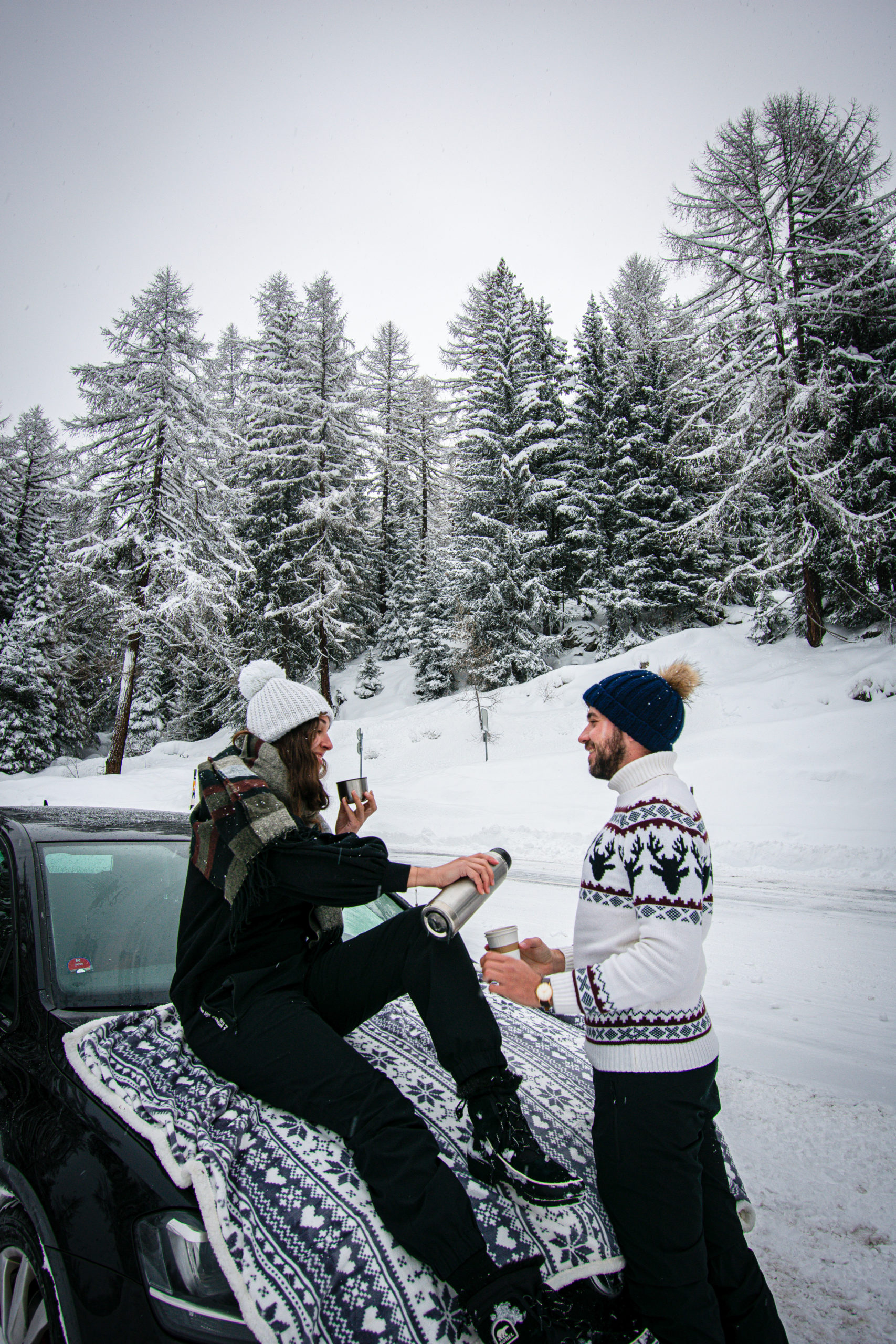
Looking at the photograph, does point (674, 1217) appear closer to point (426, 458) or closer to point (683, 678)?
point (683, 678)

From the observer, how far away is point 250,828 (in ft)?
6.45

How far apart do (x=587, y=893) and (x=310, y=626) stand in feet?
74.0

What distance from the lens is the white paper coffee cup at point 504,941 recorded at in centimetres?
211

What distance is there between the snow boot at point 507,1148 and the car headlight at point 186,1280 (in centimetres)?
60

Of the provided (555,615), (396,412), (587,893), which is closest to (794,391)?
(555,615)

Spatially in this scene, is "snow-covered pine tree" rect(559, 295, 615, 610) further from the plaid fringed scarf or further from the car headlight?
the car headlight

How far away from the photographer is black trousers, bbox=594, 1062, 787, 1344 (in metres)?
1.51

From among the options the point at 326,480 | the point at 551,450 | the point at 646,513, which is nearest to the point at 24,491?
the point at 326,480

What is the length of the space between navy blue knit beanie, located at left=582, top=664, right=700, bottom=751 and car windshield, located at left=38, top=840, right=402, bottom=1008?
1.80 metres

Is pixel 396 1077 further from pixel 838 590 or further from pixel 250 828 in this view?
pixel 838 590

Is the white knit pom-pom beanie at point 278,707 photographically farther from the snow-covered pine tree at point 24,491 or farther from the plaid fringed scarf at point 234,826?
the snow-covered pine tree at point 24,491

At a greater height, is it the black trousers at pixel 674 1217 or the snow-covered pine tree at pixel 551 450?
the snow-covered pine tree at pixel 551 450

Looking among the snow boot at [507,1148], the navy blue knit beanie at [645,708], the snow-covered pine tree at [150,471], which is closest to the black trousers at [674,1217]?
the snow boot at [507,1148]

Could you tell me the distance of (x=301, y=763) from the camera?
7.68 ft
